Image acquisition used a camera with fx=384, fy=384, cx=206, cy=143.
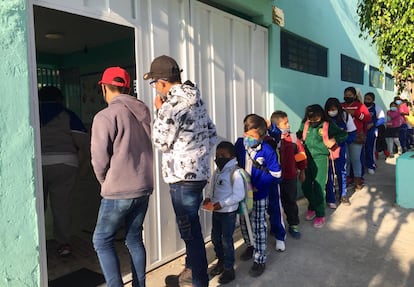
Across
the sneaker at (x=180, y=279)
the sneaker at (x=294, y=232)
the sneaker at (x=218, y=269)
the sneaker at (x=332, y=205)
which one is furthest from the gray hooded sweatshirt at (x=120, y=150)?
the sneaker at (x=332, y=205)

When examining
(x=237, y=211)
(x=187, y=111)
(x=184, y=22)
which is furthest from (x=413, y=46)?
(x=187, y=111)

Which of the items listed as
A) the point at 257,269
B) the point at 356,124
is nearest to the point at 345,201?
the point at 356,124

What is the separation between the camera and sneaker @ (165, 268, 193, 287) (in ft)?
11.2

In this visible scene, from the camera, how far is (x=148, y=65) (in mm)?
3666

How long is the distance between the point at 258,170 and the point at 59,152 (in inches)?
80.6

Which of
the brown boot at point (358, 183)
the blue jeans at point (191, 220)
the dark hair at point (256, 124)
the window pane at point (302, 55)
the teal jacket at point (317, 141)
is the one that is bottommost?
the brown boot at point (358, 183)

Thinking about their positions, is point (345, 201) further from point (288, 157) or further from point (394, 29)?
point (394, 29)

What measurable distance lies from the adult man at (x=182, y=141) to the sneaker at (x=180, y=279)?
49 cm

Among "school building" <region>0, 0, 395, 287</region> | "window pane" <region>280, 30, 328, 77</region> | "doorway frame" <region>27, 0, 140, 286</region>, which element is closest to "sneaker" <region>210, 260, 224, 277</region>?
"school building" <region>0, 0, 395, 287</region>

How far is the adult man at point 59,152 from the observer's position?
3907mm

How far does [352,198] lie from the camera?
640 centimetres

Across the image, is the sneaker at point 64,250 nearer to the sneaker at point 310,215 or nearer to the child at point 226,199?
the child at point 226,199

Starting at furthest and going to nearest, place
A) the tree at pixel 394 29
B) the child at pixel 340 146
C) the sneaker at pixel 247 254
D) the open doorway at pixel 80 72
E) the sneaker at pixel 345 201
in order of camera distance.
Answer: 1. the sneaker at pixel 345 201
2. the child at pixel 340 146
3. the tree at pixel 394 29
4. the open doorway at pixel 80 72
5. the sneaker at pixel 247 254

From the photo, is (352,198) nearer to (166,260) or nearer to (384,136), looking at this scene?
(166,260)
